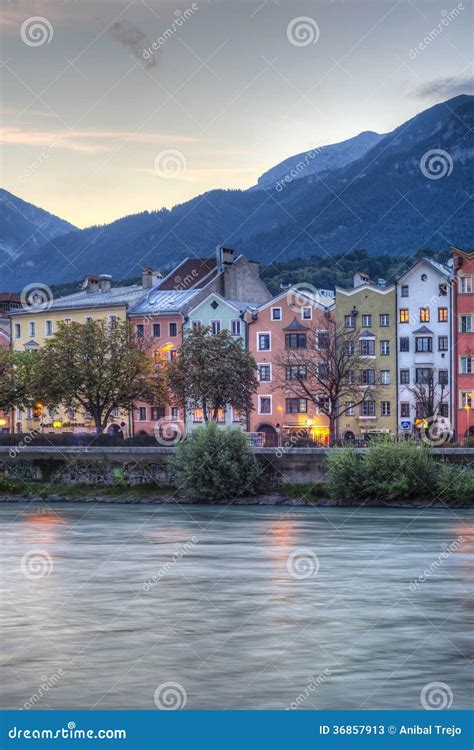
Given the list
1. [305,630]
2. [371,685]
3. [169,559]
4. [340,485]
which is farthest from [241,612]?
[340,485]

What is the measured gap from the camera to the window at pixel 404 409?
90.4m

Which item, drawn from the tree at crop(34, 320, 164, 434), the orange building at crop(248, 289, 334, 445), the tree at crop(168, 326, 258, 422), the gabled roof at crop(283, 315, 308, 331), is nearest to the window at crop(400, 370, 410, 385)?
the orange building at crop(248, 289, 334, 445)

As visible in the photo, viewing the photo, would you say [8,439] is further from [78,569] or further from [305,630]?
[305,630]

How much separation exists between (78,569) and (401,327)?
5778 cm

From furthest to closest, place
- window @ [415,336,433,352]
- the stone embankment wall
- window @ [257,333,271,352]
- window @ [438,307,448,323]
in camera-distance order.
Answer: window @ [257,333,271,352]
window @ [415,336,433,352]
window @ [438,307,448,323]
the stone embankment wall

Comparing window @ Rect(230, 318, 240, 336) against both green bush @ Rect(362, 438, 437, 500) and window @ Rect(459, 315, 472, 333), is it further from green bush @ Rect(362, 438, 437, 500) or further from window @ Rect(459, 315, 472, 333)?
green bush @ Rect(362, 438, 437, 500)

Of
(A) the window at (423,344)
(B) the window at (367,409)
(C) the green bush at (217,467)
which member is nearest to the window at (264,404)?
(B) the window at (367,409)

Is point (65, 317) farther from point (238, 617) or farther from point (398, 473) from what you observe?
point (238, 617)

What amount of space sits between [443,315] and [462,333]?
200cm

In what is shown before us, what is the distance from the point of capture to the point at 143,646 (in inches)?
952

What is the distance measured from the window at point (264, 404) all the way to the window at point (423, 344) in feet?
41.7

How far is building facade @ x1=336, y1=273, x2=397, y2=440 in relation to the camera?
298 feet

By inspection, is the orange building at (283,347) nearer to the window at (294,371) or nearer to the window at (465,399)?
the window at (294,371)

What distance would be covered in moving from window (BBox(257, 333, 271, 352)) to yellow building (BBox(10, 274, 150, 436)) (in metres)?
13.6
